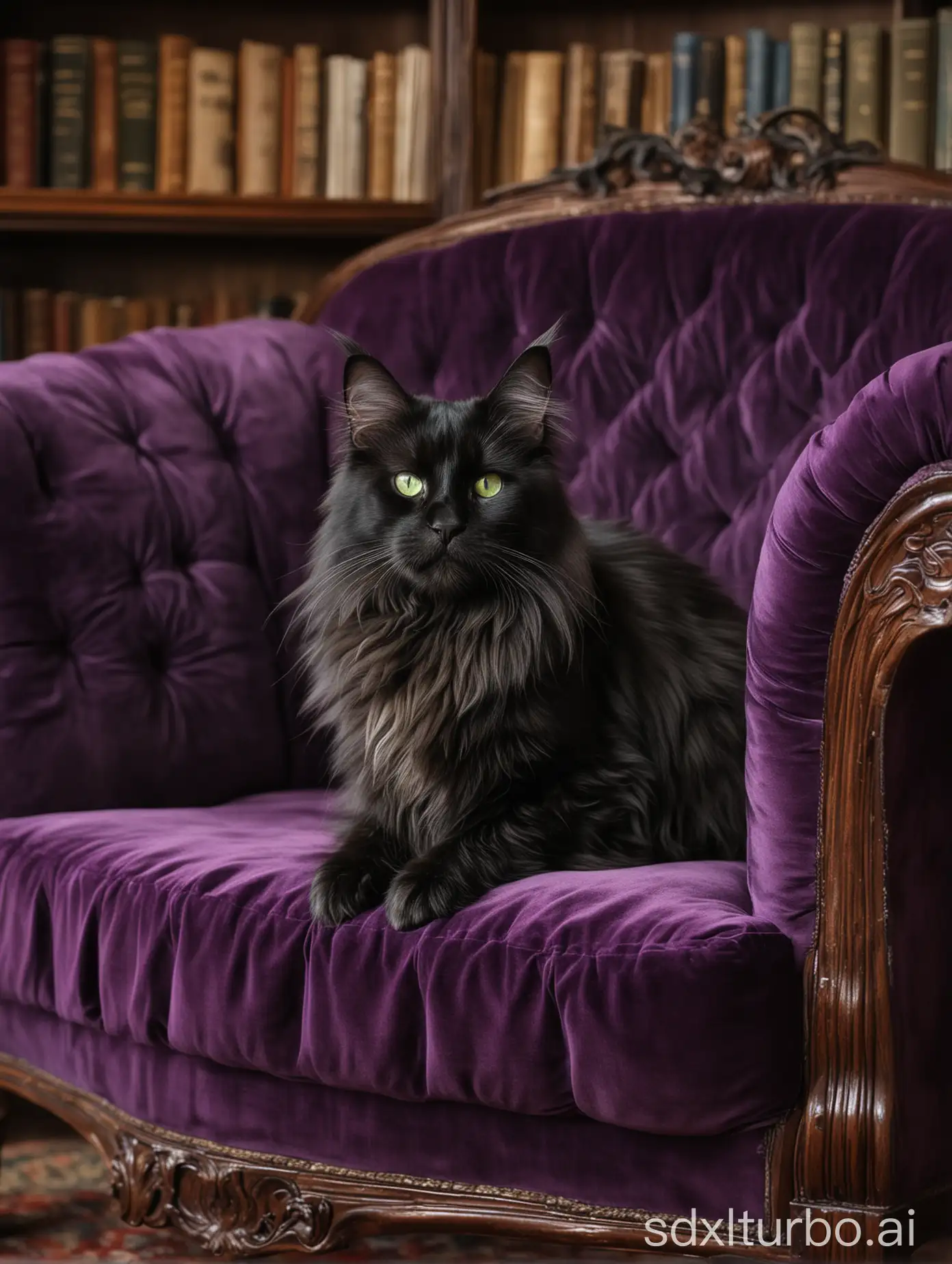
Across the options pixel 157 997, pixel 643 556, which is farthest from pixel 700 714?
pixel 157 997

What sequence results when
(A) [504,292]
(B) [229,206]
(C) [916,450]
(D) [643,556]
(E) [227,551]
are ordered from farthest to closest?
(B) [229,206], (A) [504,292], (E) [227,551], (D) [643,556], (C) [916,450]

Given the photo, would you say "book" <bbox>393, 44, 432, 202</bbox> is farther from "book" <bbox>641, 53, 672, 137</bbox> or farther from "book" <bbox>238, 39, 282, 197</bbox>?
"book" <bbox>641, 53, 672, 137</bbox>

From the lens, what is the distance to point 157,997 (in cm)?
142

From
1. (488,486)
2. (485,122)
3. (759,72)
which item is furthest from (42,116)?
(488,486)

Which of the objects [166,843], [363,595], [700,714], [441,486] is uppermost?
[441,486]

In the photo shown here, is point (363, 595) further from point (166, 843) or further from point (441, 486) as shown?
point (166, 843)

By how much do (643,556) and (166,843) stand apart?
2.09 ft

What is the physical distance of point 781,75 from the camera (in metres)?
2.62

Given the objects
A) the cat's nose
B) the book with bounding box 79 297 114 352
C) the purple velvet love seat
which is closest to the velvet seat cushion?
the purple velvet love seat

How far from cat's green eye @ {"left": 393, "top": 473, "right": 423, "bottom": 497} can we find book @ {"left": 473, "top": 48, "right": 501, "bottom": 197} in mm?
1346

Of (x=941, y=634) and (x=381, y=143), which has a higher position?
(x=381, y=143)

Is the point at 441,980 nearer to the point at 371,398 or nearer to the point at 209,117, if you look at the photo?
the point at 371,398

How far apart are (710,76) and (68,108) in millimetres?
1187

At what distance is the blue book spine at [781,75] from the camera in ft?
8.57
